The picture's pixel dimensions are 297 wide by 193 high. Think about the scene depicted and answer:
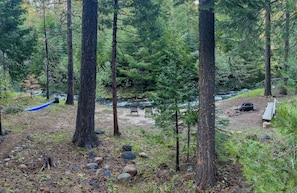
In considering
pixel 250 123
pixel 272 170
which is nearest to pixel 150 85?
pixel 250 123

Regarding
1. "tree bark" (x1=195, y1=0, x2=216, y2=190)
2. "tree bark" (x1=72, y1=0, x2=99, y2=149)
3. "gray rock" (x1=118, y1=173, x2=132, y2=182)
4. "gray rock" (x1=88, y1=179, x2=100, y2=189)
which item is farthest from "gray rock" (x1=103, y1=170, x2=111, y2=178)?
"tree bark" (x1=195, y1=0, x2=216, y2=190)

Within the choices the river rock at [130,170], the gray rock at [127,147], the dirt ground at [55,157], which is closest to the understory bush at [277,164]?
the dirt ground at [55,157]

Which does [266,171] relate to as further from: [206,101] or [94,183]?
[94,183]

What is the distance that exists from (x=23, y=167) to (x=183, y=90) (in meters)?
3.29

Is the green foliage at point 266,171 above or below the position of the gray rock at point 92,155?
above

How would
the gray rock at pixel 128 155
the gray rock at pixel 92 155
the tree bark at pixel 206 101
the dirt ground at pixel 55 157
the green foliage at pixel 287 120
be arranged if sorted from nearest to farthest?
the green foliage at pixel 287 120 → the tree bark at pixel 206 101 → the dirt ground at pixel 55 157 → the gray rock at pixel 92 155 → the gray rock at pixel 128 155

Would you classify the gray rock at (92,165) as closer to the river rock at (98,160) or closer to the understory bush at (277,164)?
the river rock at (98,160)

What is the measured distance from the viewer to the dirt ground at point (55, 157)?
4.20 m

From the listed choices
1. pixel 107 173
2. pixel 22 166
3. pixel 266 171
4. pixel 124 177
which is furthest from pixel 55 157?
pixel 266 171

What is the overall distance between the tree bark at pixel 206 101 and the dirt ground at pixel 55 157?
279 mm

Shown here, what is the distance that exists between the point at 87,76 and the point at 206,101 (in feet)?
10.7

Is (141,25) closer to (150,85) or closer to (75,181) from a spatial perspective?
(75,181)

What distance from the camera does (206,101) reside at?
12.9 ft

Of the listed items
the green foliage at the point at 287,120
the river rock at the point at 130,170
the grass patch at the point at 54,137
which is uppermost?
the green foliage at the point at 287,120
